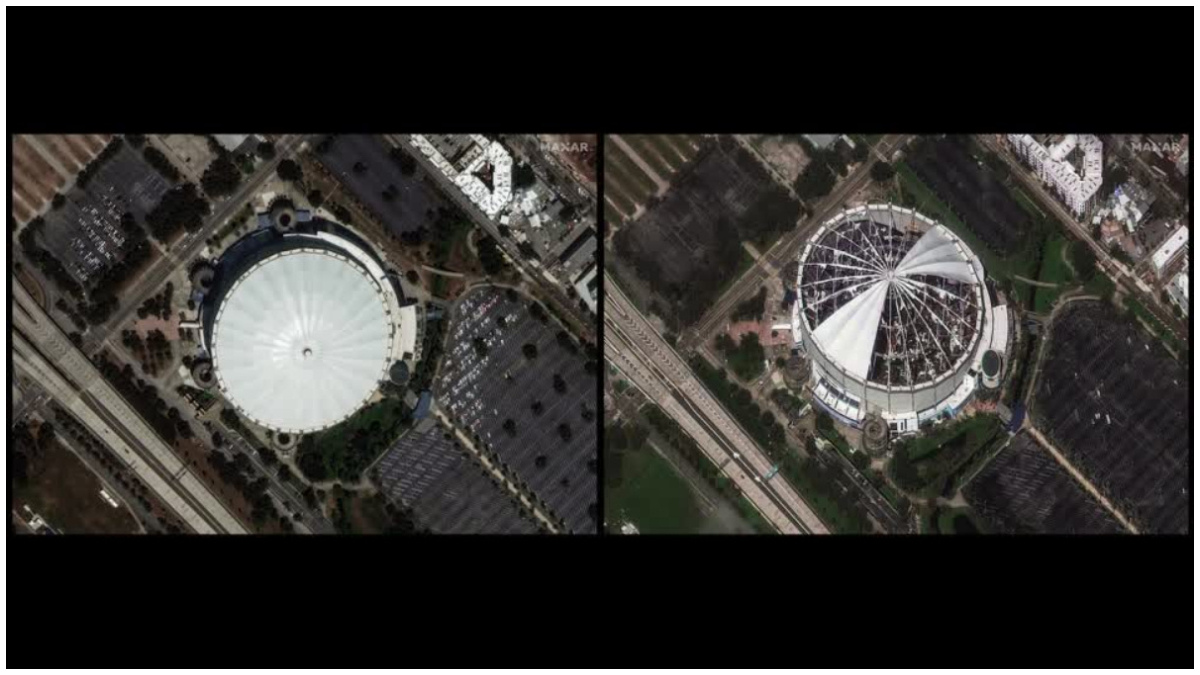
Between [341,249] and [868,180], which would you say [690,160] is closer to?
[868,180]

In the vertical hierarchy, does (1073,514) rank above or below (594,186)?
below

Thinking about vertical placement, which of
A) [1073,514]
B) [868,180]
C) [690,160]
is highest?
[690,160]

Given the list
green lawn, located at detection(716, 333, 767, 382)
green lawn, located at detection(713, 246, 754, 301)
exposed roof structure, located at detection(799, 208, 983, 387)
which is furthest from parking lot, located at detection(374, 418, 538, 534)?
exposed roof structure, located at detection(799, 208, 983, 387)

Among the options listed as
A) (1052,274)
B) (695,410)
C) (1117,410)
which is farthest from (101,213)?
(1117,410)

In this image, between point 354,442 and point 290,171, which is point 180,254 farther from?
point 354,442

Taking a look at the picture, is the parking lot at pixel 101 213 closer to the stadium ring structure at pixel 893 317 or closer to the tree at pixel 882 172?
the stadium ring structure at pixel 893 317

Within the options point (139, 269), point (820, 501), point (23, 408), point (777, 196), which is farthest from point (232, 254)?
point (820, 501)

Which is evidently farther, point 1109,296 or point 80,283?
point 1109,296

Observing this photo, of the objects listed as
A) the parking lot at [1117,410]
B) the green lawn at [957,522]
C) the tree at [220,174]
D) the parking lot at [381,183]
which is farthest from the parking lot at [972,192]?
the tree at [220,174]

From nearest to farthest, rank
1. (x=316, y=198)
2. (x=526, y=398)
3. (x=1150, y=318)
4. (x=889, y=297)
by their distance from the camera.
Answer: (x=316, y=198) < (x=526, y=398) < (x=889, y=297) < (x=1150, y=318)
